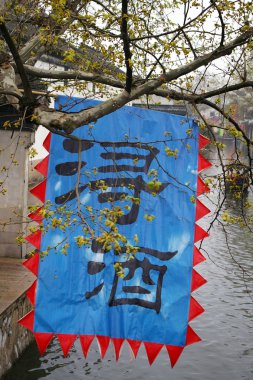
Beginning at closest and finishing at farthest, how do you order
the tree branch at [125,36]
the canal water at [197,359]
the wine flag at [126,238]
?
the tree branch at [125,36] → the wine flag at [126,238] → the canal water at [197,359]

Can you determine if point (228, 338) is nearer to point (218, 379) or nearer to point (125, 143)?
point (218, 379)

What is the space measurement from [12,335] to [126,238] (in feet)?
13.7

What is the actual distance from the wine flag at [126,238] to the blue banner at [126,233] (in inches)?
0.5

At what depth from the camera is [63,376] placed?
31.1ft

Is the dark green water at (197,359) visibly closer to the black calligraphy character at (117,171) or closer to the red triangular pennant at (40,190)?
the black calligraphy character at (117,171)

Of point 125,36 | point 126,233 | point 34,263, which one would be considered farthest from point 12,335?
point 125,36

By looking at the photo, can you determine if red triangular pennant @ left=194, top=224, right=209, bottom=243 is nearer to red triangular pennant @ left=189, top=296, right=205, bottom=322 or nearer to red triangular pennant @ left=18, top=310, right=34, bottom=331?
red triangular pennant @ left=189, top=296, right=205, bottom=322

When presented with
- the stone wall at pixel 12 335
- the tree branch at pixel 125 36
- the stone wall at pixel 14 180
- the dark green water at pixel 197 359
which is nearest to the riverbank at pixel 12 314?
the stone wall at pixel 12 335

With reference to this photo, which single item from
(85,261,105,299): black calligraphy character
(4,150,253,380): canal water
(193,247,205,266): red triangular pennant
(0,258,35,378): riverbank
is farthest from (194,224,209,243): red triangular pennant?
(0,258,35,378): riverbank

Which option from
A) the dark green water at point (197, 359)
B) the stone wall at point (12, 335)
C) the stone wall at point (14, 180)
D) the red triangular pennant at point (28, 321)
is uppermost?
the stone wall at point (14, 180)

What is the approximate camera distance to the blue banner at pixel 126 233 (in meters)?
5.91

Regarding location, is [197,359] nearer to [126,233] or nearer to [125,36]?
[126,233]

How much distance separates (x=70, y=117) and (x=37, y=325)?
2.46 meters

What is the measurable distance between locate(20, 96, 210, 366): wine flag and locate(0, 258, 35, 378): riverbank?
2.71m
